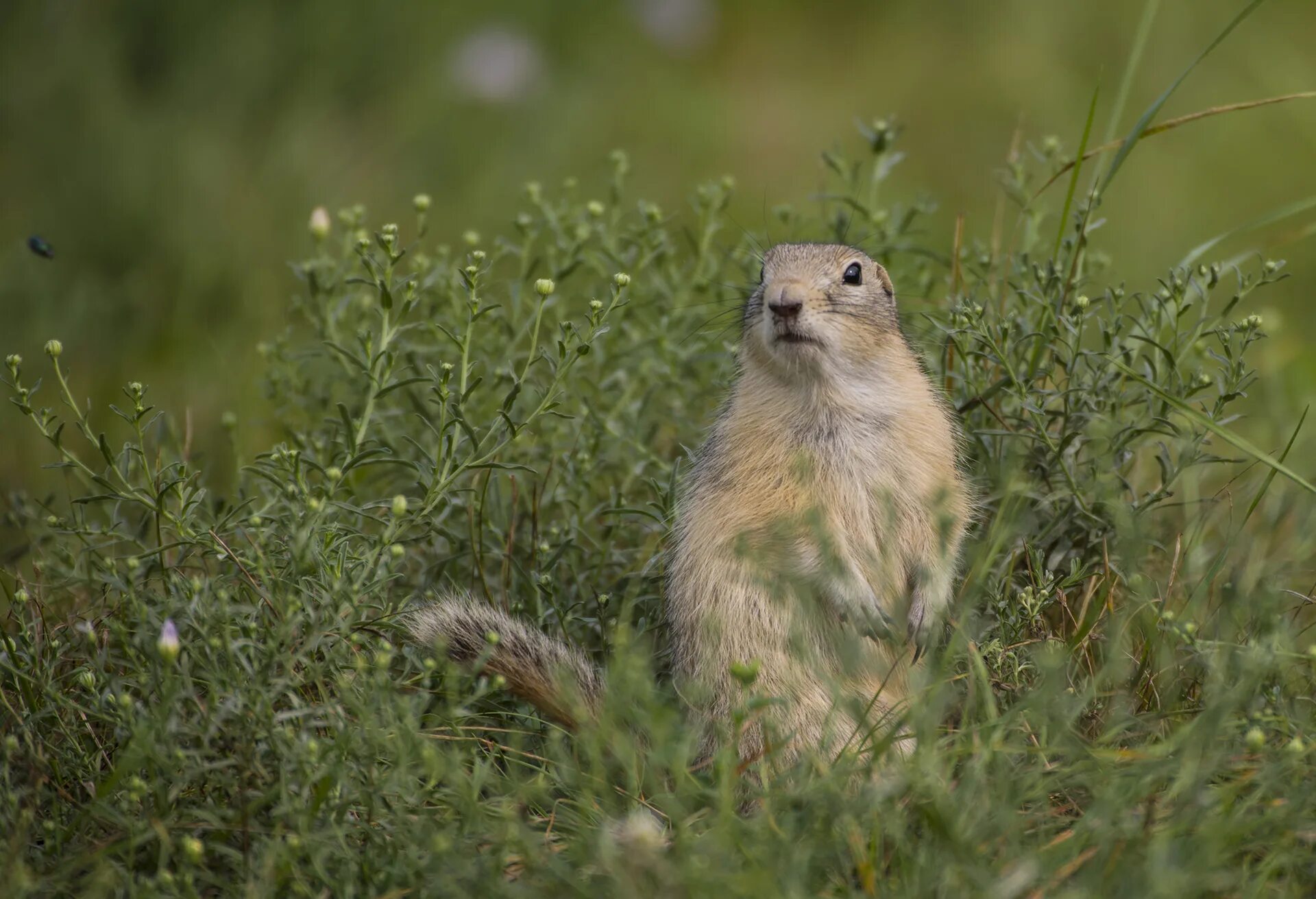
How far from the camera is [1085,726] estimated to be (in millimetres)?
3363

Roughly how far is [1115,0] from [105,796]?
8906 mm

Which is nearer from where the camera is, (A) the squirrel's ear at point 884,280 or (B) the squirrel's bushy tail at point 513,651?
(B) the squirrel's bushy tail at point 513,651

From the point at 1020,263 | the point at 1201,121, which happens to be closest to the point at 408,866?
the point at 1020,263

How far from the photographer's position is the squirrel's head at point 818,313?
12.9 feet

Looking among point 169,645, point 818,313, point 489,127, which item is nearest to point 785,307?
point 818,313

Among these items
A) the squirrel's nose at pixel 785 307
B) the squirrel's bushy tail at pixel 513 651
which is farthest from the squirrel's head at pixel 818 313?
the squirrel's bushy tail at pixel 513 651

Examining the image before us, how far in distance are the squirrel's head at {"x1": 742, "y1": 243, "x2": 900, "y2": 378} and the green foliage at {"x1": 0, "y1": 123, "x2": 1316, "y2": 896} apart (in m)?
0.26

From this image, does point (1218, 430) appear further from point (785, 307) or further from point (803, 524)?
point (785, 307)

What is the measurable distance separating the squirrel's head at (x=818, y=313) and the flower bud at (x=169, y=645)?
73.6 inches

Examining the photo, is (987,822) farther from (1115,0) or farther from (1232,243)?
(1115,0)

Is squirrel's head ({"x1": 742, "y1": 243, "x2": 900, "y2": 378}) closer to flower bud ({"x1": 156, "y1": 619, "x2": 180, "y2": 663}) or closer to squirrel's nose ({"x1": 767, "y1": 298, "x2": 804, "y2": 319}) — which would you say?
squirrel's nose ({"x1": 767, "y1": 298, "x2": 804, "y2": 319})

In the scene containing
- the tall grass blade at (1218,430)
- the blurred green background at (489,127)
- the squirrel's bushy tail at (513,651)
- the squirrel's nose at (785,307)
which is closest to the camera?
the tall grass blade at (1218,430)

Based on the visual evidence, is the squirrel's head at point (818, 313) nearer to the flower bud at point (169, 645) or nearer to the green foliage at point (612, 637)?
the green foliage at point (612, 637)

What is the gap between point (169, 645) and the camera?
283 cm
